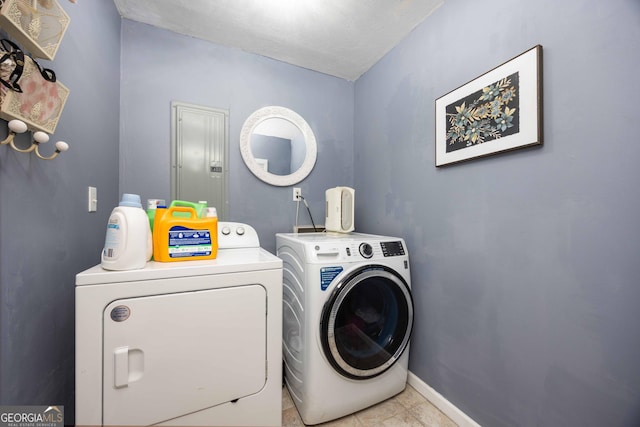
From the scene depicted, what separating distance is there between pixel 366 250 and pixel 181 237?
97 centimetres

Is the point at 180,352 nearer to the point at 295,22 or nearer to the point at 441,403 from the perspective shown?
the point at 441,403

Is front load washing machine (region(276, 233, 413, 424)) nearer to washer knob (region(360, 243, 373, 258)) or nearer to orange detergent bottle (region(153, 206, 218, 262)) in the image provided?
washer knob (region(360, 243, 373, 258))

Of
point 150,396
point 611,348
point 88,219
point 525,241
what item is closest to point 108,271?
point 150,396

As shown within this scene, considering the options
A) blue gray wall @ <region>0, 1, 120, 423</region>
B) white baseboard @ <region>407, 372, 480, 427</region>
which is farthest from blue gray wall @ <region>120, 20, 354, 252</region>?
white baseboard @ <region>407, 372, 480, 427</region>

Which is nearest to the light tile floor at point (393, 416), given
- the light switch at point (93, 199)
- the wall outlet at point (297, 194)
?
the wall outlet at point (297, 194)

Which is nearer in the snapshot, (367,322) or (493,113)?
(493,113)

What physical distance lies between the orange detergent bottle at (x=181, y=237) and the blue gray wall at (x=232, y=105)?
0.82 metres

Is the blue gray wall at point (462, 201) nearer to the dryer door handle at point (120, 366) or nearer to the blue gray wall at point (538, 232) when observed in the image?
the blue gray wall at point (538, 232)

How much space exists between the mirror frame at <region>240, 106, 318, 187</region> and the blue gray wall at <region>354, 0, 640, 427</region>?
35.1 inches

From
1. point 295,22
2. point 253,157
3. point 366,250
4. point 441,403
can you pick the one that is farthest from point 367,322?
point 295,22

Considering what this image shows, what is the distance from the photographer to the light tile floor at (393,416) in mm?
1351

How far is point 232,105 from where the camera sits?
195cm

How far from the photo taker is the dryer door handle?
2.82 feet

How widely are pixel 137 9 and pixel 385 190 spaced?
7.00 ft
